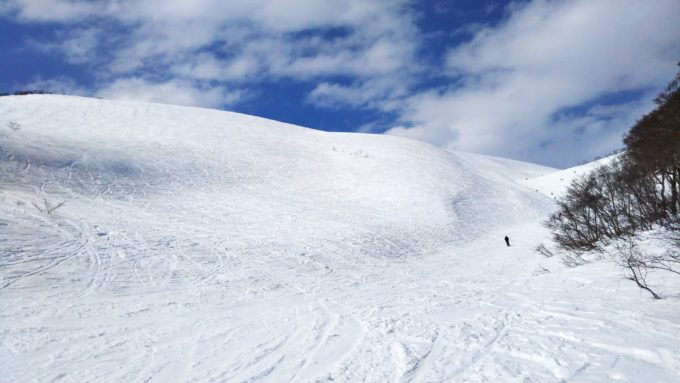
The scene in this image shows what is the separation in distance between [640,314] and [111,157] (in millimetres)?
29297

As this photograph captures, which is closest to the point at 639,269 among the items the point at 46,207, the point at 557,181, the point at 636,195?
the point at 636,195

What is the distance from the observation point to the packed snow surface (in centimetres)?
608

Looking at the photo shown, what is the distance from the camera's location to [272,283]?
13016 millimetres

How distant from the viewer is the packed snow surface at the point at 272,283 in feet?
19.9

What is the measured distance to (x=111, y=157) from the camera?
89.6ft

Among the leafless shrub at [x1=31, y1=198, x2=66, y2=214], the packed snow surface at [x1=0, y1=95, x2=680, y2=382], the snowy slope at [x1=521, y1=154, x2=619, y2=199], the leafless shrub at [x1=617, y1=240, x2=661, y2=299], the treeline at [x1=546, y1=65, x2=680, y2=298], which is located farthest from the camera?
the snowy slope at [x1=521, y1=154, x2=619, y2=199]

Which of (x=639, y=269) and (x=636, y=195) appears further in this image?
(x=636, y=195)

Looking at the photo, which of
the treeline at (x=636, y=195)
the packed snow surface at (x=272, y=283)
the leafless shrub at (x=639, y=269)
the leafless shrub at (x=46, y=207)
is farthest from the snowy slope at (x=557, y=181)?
the leafless shrub at (x=46, y=207)

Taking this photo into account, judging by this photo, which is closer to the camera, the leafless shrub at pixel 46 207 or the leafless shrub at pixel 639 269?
the leafless shrub at pixel 639 269

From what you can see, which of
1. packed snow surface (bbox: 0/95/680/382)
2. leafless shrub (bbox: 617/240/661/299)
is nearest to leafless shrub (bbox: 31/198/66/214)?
packed snow surface (bbox: 0/95/680/382)

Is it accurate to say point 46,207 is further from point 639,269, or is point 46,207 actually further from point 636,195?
point 636,195

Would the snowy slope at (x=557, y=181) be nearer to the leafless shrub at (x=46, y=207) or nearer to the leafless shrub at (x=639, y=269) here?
the leafless shrub at (x=639, y=269)

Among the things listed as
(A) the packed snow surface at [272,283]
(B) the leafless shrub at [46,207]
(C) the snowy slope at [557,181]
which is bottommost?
(A) the packed snow surface at [272,283]

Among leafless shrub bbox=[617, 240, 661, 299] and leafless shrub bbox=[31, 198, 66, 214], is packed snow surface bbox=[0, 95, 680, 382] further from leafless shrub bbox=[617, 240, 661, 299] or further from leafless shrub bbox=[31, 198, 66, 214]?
leafless shrub bbox=[617, 240, 661, 299]
